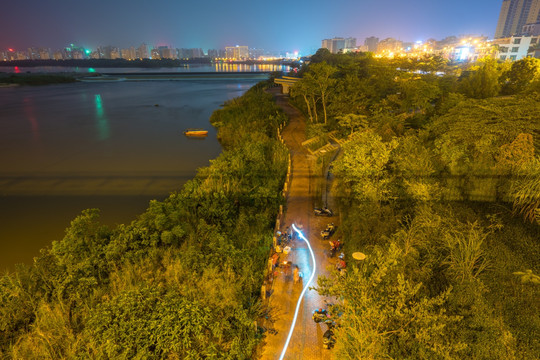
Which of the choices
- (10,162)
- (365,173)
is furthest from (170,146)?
(365,173)

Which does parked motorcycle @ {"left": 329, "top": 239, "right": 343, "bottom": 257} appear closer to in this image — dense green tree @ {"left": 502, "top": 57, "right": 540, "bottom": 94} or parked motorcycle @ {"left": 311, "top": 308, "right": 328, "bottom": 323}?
parked motorcycle @ {"left": 311, "top": 308, "right": 328, "bottom": 323}

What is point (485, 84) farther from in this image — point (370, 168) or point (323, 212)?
point (323, 212)

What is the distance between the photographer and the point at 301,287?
9805 millimetres

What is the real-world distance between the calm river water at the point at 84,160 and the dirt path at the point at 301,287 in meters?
8.89

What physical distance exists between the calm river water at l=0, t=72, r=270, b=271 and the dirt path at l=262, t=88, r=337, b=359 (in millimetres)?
8888

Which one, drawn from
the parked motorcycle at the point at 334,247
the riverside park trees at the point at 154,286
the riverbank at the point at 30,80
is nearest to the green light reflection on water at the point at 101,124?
the riverside park trees at the point at 154,286

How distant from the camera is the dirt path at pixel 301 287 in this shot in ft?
25.8

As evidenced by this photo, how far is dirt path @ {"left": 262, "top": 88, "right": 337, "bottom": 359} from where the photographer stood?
7.85m

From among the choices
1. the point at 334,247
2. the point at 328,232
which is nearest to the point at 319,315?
the point at 334,247

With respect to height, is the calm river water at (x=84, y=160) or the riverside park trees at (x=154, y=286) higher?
the riverside park trees at (x=154, y=286)

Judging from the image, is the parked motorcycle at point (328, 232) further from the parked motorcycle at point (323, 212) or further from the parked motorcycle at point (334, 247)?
the parked motorcycle at point (323, 212)

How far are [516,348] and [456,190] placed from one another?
7115mm

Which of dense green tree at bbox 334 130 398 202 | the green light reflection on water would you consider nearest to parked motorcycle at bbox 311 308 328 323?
dense green tree at bbox 334 130 398 202

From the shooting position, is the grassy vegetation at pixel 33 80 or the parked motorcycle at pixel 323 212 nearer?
the parked motorcycle at pixel 323 212
